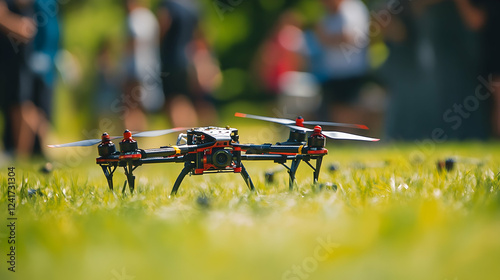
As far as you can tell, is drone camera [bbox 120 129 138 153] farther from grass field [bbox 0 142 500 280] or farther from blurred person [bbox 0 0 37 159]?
blurred person [bbox 0 0 37 159]

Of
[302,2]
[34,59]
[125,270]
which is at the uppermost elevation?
[302,2]

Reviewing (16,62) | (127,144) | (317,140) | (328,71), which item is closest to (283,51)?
(328,71)

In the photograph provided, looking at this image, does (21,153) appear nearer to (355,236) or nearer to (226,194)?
(226,194)

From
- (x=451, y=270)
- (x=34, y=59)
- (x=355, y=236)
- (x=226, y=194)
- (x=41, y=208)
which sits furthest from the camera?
(x=34, y=59)

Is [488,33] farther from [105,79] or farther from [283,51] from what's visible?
[105,79]

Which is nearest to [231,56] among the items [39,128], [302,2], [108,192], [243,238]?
[302,2]

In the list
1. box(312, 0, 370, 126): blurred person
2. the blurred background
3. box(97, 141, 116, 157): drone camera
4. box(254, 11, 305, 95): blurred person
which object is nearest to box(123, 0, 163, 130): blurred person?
the blurred background
